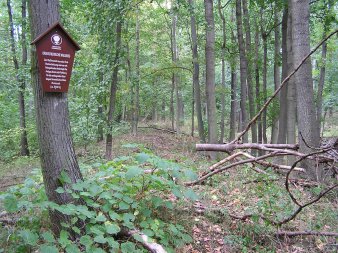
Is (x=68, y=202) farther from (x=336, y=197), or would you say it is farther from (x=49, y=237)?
(x=336, y=197)

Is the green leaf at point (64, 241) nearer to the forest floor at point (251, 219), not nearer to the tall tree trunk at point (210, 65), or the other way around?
the forest floor at point (251, 219)

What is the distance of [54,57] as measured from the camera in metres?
3.66

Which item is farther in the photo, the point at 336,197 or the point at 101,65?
the point at 101,65

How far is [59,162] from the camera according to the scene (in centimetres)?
362

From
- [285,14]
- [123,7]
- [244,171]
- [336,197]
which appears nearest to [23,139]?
[123,7]

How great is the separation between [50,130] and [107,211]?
1.14 metres

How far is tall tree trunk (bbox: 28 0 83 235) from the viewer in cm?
357

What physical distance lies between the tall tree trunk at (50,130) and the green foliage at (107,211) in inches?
4.7

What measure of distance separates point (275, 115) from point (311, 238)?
35.1 ft

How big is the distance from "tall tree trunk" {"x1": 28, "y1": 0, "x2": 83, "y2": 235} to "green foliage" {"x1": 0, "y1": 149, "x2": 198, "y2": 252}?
0.39ft

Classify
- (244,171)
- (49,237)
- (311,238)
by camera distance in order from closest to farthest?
1. (49,237)
2. (311,238)
3. (244,171)

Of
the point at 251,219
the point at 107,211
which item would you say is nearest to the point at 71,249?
the point at 107,211

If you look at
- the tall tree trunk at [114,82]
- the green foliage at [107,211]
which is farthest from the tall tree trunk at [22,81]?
the green foliage at [107,211]

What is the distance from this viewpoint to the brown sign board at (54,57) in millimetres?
3549
